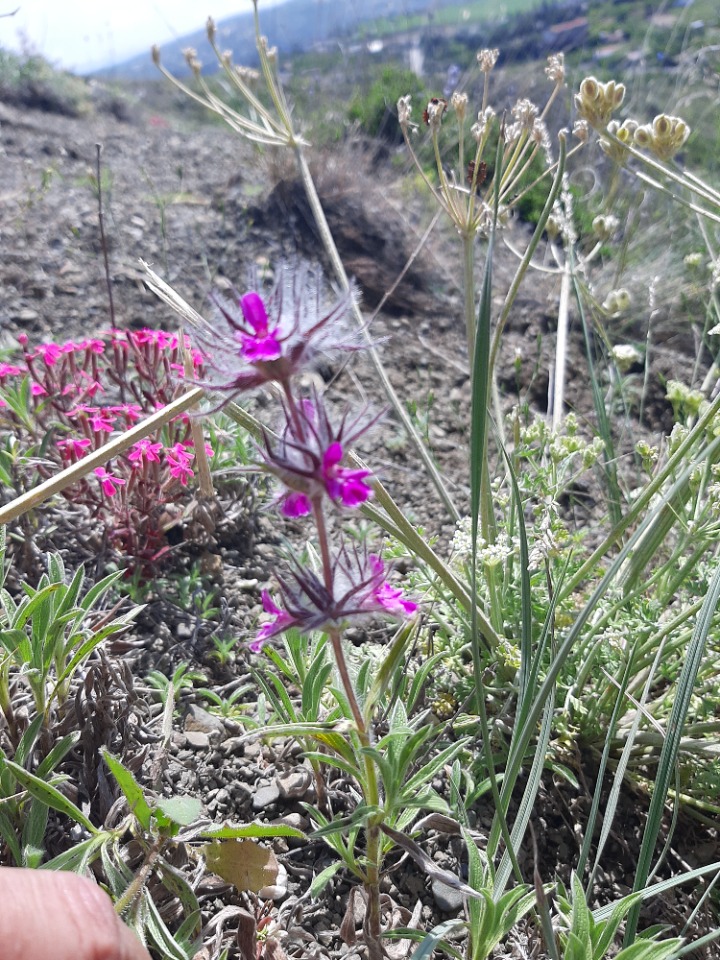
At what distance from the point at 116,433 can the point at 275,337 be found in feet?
4.99

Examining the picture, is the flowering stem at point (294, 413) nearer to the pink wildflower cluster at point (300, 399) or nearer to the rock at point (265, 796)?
the pink wildflower cluster at point (300, 399)

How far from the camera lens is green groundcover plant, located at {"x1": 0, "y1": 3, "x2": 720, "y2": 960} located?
2.76ft

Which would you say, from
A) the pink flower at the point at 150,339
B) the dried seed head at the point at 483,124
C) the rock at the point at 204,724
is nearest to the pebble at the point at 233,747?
the rock at the point at 204,724

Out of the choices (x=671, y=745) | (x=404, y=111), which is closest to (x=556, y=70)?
(x=404, y=111)

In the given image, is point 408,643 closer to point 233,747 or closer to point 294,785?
point 294,785

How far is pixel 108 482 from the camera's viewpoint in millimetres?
1794

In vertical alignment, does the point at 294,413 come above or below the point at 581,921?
above

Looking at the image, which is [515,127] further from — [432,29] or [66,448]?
[432,29]

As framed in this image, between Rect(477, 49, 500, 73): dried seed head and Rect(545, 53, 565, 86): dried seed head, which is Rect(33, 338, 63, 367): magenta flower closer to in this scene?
Rect(477, 49, 500, 73): dried seed head

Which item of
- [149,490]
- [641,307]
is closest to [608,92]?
[149,490]

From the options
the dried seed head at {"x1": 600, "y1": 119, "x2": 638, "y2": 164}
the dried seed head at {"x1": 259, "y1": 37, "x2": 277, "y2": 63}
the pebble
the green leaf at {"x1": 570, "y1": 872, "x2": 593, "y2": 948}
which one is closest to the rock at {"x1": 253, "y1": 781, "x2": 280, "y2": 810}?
the pebble

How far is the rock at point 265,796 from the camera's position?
1372 millimetres

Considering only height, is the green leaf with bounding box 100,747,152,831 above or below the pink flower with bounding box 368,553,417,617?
below

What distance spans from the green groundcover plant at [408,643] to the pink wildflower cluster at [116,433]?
1cm
